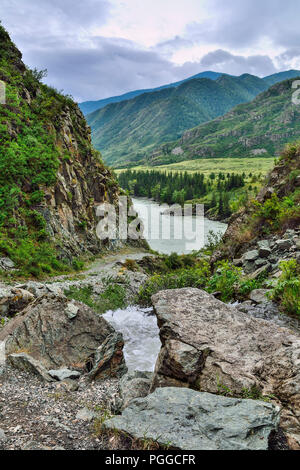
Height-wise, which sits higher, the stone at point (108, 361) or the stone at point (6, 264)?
the stone at point (108, 361)

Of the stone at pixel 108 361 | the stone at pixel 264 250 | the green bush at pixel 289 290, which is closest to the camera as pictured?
the stone at pixel 108 361

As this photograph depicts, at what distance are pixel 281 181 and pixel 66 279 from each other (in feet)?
50.8

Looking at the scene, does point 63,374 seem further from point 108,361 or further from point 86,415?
point 86,415

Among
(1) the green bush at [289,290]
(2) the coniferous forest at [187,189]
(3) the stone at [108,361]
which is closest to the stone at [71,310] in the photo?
(3) the stone at [108,361]

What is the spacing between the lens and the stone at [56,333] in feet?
26.7

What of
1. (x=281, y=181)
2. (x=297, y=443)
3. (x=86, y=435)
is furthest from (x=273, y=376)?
(x=281, y=181)

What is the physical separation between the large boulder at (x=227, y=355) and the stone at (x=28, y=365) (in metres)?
2.79

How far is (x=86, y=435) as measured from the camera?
4.45 metres

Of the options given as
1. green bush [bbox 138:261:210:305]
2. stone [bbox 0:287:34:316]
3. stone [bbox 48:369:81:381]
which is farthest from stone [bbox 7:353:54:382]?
green bush [bbox 138:261:210:305]

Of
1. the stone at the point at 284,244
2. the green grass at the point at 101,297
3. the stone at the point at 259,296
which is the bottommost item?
the green grass at the point at 101,297

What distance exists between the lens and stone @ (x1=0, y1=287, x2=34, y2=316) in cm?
1163

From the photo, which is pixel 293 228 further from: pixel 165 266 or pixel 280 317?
pixel 165 266

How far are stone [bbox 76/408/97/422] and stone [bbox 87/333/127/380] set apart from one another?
193cm

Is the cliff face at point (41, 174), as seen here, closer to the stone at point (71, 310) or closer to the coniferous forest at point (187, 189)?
the stone at point (71, 310)
